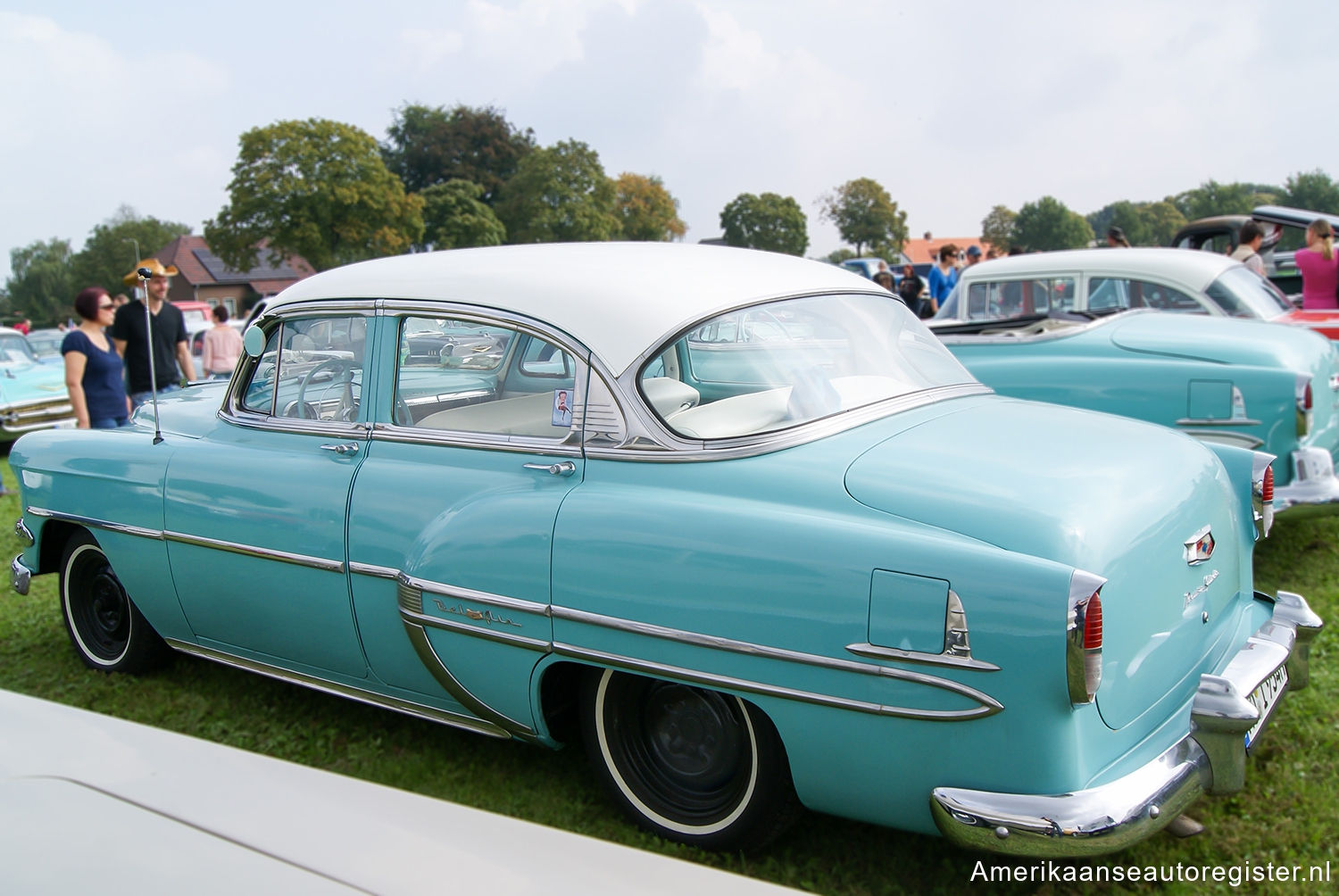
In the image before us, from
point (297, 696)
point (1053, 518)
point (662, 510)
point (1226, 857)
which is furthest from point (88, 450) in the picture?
point (1226, 857)

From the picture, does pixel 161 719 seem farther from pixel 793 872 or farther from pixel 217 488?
pixel 793 872

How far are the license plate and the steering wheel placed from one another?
9.52ft

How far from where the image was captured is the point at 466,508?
9.66 ft

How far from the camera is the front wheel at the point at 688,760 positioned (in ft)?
8.53

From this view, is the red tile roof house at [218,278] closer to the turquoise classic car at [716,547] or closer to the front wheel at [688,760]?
the turquoise classic car at [716,547]

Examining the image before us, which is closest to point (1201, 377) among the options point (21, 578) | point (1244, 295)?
point (1244, 295)

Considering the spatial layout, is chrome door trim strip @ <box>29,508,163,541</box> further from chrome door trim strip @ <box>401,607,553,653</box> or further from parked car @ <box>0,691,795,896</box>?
parked car @ <box>0,691,795,896</box>

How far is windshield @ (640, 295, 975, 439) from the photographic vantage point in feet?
9.35

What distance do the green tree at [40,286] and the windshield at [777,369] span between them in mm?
93225

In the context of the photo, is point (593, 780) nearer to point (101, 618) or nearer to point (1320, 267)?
point (101, 618)

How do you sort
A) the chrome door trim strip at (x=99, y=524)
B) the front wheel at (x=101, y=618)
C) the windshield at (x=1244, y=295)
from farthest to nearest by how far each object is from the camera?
the windshield at (x=1244, y=295) → the front wheel at (x=101, y=618) → the chrome door trim strip at (x=99, y=524)

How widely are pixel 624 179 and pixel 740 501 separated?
8626 cm

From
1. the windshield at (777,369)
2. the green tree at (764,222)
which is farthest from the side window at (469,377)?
the green tree at (764,222)

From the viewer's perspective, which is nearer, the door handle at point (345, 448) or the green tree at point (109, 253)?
the door handle at point (345, 448)
